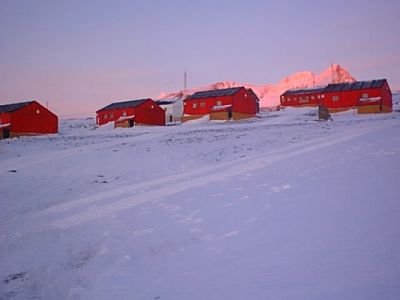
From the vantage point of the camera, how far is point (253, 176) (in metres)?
12.0

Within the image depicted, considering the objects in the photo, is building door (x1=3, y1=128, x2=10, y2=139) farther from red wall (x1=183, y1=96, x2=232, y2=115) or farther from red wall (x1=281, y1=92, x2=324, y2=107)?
red wall (x1=281, y1=92, x2=324, y2=107)

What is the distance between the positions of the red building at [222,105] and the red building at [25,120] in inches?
964

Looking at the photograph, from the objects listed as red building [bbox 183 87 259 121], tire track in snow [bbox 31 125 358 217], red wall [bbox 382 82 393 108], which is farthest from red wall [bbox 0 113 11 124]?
red wall [bbox 382 82 393 108]

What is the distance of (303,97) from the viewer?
83.2 m

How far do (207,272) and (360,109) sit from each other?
2341 inches

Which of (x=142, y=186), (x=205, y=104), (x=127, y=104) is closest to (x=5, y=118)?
(x=127, y=104)

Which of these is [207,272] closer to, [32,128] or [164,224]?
[164,224]

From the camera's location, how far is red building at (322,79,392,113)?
56.6 metres

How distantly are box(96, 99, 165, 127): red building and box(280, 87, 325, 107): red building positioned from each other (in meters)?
36.2

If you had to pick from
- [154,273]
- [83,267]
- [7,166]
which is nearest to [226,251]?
[154,273]

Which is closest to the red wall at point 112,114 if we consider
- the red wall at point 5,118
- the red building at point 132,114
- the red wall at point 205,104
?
the red building at point 132,114

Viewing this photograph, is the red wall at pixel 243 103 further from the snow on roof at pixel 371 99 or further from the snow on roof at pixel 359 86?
the snow on roof at pixel 371 99

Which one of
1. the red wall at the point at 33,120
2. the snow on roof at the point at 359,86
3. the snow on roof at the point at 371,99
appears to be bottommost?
the red wall at the point at 33,120

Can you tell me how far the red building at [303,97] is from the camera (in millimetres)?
80500
